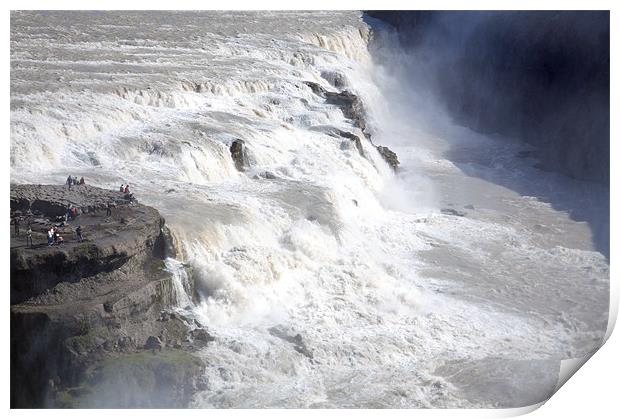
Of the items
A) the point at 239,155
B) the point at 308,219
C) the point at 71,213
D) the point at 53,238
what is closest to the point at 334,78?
the point at 239,155

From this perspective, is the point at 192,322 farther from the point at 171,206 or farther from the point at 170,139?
the point at 170,139

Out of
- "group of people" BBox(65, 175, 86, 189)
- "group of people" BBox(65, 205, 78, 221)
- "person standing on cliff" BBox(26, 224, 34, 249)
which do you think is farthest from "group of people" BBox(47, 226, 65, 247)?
"group of people" BBox(65, 175, 86, 189)

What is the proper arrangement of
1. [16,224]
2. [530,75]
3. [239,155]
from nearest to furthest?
1. [16,224]
2. [239,155]
3. [530,75]

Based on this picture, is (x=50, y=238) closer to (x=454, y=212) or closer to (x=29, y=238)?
(x=29, y=238)

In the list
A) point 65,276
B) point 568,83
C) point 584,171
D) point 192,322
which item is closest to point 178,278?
point 192,322

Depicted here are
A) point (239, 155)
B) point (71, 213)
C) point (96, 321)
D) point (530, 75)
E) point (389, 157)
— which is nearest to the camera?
point (96, 321)

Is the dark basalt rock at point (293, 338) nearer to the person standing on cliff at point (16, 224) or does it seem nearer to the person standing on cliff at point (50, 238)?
the person standing on cliff at point (50, 238)

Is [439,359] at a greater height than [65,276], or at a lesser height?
lesser
